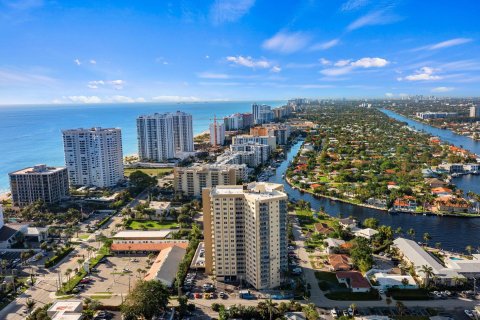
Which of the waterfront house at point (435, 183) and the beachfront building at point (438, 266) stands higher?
the waterfront house at point (435, 183)

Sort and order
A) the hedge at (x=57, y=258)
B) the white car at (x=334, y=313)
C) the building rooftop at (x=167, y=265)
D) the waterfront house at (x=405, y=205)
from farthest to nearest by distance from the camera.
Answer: the waterfront house at (x=405, y=205)
the hedge at (x=57, y=258)
the building rooftop at (x=167, y=265)
the white car at (x=334, y=313)

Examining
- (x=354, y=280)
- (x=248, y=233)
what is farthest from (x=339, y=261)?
(x=248, y=233)

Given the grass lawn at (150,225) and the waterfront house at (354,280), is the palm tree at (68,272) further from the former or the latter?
the waterfront house at (354,280)

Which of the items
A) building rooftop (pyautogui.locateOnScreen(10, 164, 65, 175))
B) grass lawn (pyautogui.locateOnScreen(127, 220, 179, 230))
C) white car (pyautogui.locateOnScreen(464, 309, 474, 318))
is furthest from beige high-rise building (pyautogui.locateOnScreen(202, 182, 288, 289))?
building rooftop (pyautogui.locateOnScreen(10, 164, 65, 175))

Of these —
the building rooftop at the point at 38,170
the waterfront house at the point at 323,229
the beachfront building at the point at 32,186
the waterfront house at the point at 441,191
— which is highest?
the building rooftop at the point at 38,170

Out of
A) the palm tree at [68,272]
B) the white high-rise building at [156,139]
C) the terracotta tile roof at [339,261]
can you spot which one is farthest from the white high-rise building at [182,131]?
the terracotta tile roof at [339,261]

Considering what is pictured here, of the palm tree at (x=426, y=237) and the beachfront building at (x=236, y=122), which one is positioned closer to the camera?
the palm tree at (x=426, y=237)

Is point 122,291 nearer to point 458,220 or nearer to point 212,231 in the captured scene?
point 212,231
